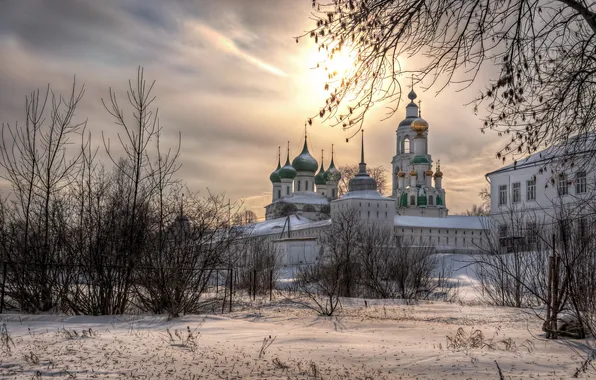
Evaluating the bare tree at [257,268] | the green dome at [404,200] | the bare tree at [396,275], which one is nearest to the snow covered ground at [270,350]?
the bare tree at [396,275]

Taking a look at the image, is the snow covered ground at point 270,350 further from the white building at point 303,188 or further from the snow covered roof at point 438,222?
the white building at point 303,188

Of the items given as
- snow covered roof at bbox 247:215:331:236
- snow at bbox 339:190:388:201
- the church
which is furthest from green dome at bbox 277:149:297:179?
snow at bbox 339:190:388:201

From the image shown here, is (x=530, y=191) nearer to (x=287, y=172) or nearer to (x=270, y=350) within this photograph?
(x=270, y=350)

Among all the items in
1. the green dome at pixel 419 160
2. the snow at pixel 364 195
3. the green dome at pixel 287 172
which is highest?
the green dome at pixel 287 172

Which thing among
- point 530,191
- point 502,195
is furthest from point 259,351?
point 502,195

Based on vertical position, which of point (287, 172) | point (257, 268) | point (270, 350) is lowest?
point (270, 350)

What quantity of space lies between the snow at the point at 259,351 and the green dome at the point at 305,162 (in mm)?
68593

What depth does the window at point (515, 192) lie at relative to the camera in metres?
39.7

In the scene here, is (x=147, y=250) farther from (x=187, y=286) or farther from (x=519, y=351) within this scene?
(x=519, y=351)

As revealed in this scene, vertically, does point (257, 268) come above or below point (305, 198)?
below

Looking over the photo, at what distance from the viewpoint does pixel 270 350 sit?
684 cm

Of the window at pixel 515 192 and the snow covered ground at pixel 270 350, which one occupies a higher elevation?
the window at pixel 515 192

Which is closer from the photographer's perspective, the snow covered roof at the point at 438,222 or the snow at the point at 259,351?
the snow at the point at 259,351

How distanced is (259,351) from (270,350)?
0.53ft
